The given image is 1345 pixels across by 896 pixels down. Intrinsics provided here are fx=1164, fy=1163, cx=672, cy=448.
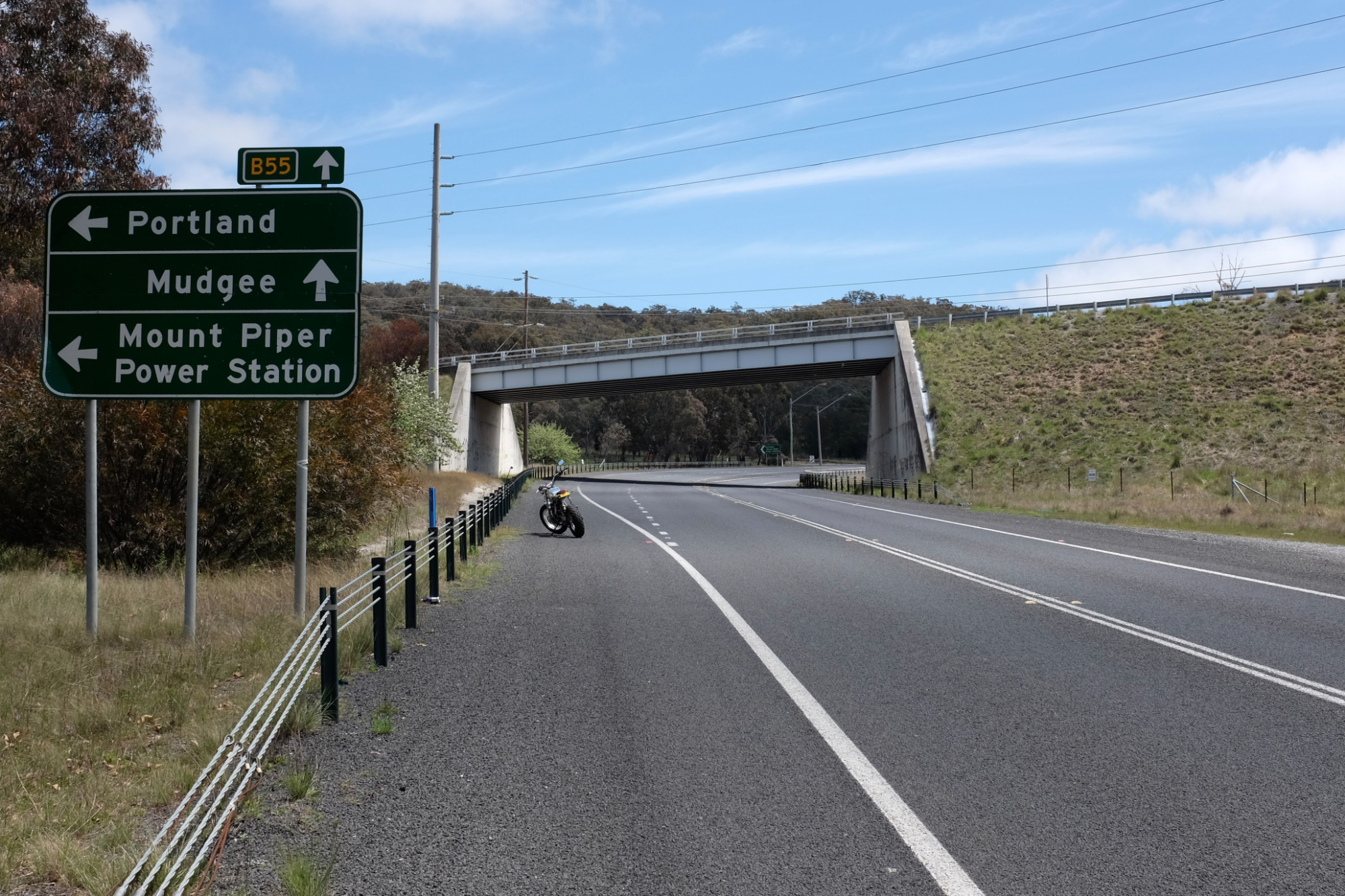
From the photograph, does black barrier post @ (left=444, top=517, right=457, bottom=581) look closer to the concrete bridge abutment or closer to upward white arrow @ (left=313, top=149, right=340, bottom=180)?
upward white arrow @ (left=313, top=149, right=340, bottom=180)

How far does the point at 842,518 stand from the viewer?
31.5 m

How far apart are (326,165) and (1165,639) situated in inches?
370

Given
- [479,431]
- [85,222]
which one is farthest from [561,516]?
[479,431]

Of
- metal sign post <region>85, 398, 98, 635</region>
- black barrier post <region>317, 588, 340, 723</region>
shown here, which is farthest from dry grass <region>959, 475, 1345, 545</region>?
metal sign post <region>85, 398, 98, 635</region>

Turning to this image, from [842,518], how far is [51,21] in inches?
861

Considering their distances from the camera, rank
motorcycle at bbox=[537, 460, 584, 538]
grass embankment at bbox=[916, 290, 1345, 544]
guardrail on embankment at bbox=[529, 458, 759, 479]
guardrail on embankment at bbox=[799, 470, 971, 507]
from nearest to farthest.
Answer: motorcycle at bbox=[537, 460, 584, 538] < grass embankment at bbox=[916, 290, 1345, 544] < guardrail on embankment at bbox=[799, 470, 971, 507] < guardrail on embankment at bbox=[529, 458, 759, 479]

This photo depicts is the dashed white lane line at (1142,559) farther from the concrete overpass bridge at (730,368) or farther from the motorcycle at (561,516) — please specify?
the concrete overpass bridge at (730,368)

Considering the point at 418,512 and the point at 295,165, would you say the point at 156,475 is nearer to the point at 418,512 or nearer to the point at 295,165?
the point at 295,165

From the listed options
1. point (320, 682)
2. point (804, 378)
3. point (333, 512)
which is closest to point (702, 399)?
point (804, 378)

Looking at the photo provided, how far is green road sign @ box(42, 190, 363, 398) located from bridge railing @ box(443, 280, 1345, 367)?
5983 cm

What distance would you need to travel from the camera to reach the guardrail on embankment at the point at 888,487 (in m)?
47.1

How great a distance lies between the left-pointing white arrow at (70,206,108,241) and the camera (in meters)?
11.0

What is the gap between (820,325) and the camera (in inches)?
2852

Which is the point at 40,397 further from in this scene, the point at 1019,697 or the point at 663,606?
the point at 1019,697
